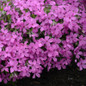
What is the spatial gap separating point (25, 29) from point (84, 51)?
0.91m

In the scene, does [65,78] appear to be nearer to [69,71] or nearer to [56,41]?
[69,71]

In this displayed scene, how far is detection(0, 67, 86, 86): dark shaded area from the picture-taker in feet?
9.37

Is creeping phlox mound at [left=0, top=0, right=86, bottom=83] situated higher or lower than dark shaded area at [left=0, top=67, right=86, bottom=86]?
higher

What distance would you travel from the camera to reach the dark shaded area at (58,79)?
286cm

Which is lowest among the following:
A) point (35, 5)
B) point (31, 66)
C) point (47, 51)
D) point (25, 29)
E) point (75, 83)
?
point (75, 83)

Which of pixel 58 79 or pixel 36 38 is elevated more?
pixel 36 38

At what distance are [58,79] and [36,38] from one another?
0.76m

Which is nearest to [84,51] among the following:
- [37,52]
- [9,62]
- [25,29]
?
[37,52]

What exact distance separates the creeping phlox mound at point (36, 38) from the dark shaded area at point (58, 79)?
29 centimetres

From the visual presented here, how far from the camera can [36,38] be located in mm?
2619

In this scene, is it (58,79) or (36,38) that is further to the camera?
(58,79)

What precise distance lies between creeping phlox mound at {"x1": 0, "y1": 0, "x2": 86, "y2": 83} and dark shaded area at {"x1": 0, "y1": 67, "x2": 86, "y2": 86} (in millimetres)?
295

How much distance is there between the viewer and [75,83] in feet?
9.43

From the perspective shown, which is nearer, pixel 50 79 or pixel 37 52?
pixel 37 52
